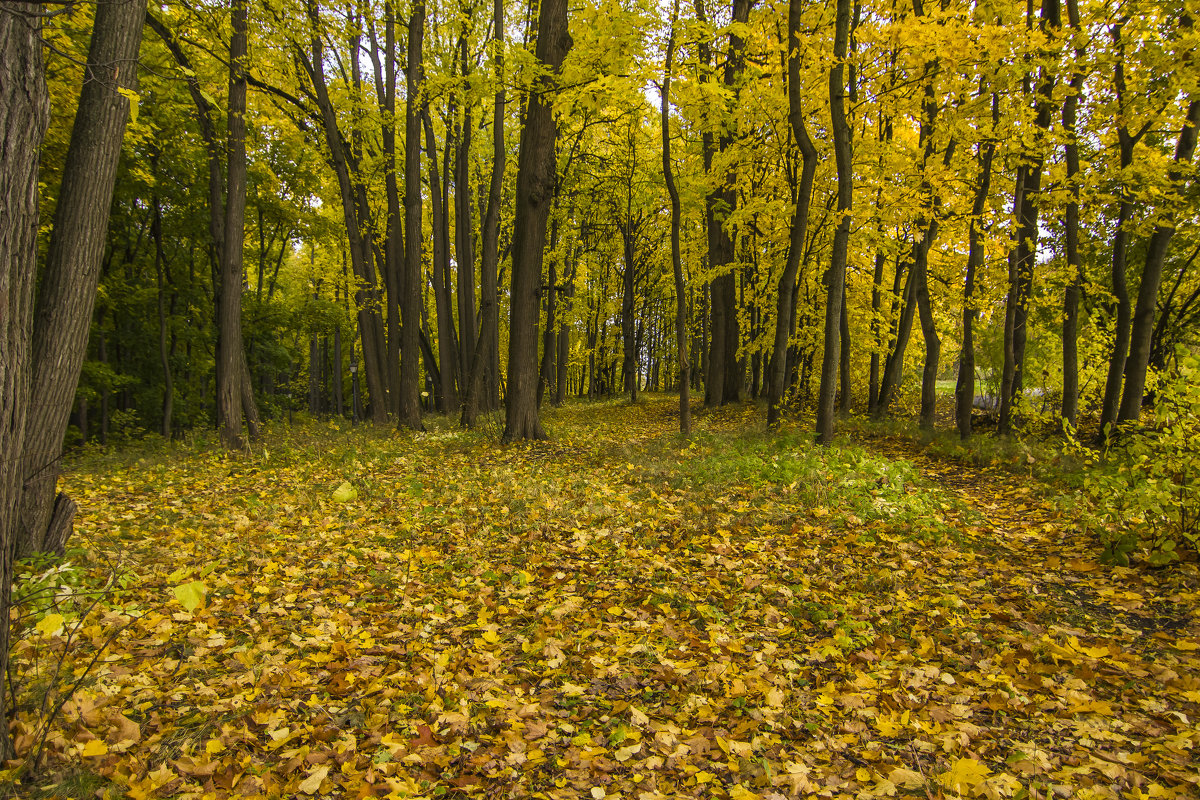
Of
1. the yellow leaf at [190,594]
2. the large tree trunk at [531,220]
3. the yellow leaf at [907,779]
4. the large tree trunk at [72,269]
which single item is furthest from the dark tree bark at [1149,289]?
the large tree trunk at [72,269]

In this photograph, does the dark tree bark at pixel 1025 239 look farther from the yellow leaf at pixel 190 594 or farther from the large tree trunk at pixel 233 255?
the large tree trunk at pixel 233 255

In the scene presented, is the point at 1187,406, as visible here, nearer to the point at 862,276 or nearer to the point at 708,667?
the point at 708,667

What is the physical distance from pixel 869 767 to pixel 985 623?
2.06 metres

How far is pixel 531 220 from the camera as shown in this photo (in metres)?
10.1

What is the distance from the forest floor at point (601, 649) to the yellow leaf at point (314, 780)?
13mm

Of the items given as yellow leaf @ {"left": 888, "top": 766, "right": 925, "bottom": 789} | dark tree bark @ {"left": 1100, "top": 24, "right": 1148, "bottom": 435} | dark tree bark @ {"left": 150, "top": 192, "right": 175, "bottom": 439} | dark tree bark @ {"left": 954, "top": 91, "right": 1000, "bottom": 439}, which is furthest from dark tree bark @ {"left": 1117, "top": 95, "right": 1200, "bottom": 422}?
dark tree bark @ {"left": 150, "top": 192, "right": 175, "bottom": 439}

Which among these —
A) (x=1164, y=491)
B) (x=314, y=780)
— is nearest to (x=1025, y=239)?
(x=1164, y=491)

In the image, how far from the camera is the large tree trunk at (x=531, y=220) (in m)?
9.72

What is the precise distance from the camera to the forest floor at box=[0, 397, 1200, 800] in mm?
2811

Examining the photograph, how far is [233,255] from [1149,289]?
49.6 feet

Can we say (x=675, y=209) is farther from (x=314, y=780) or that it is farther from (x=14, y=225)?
(x=314, y=780)

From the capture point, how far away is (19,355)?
2516 mm

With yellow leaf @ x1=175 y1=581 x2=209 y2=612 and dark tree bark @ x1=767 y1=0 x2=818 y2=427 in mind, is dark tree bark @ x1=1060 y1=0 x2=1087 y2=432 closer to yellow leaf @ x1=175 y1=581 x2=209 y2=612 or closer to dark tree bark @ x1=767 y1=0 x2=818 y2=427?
dark tree bark @ x1=767 y1=0 x2=818 y2=427

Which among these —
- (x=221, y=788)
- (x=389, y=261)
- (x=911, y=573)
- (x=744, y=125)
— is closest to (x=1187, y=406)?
(x=911, y=573)
